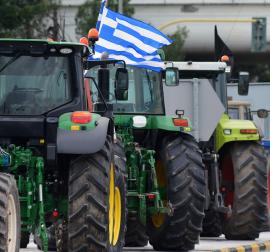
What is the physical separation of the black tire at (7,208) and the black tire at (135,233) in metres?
5.92

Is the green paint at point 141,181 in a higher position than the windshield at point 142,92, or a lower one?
lower

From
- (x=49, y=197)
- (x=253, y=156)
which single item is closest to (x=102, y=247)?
(x=49, y=197)

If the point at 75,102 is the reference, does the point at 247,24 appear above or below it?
below

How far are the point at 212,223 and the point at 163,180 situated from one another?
3246 millimetres

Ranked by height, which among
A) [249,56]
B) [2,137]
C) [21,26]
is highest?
[2,137]

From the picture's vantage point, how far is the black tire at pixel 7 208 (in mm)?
13125

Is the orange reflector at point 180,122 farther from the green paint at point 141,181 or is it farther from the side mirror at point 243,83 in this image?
the side mirror at point 243,83

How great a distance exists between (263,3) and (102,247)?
215ft

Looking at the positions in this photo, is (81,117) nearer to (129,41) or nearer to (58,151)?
(58,151)

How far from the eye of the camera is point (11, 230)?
1373 centimetres

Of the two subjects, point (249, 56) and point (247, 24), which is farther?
point (249, 56)

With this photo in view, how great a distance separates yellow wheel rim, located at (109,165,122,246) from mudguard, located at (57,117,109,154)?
660 mm

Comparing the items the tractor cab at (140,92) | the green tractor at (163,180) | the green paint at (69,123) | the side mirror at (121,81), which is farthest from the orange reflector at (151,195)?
the green paint at (69,123)

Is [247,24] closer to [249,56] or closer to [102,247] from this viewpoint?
[249,56]
